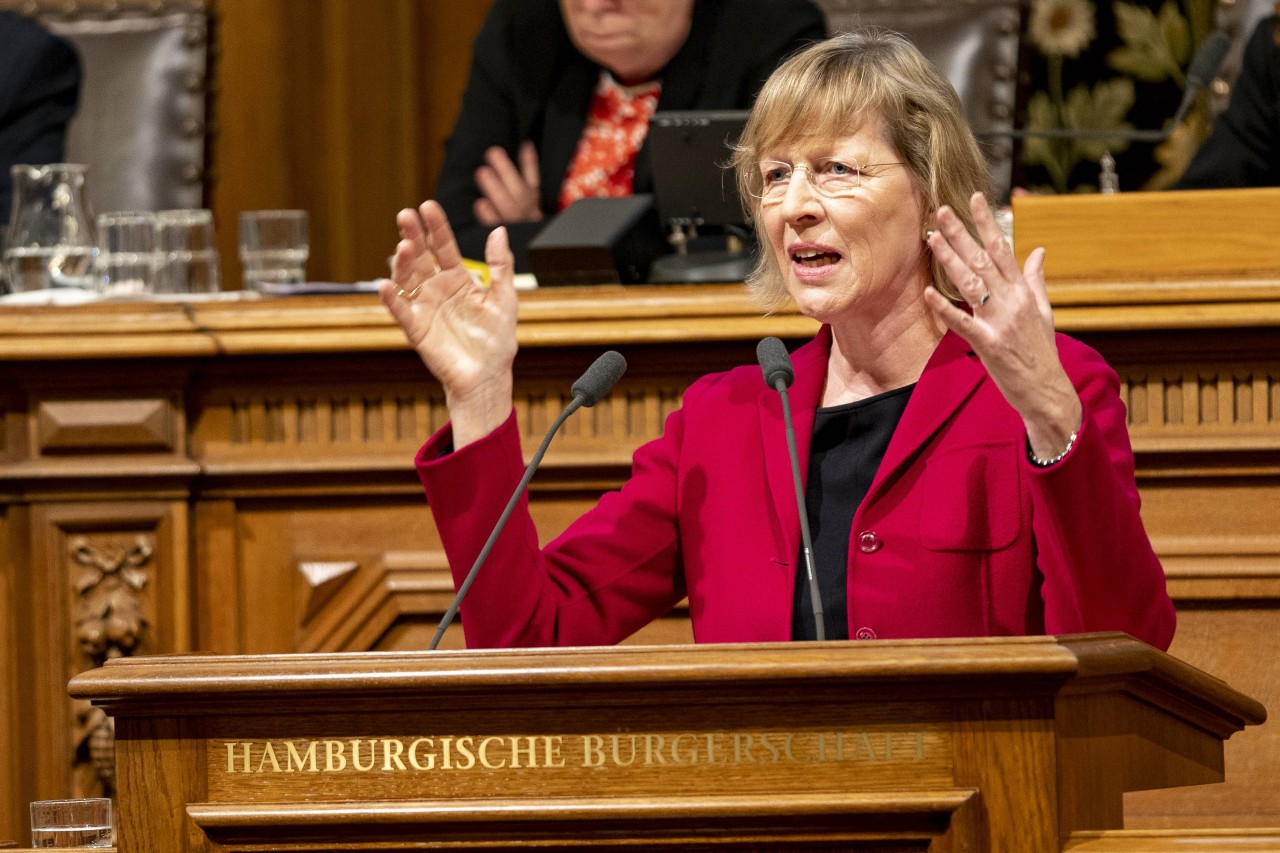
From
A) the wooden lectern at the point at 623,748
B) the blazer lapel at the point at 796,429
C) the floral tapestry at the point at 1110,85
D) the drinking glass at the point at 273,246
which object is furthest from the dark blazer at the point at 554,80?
the wooden lectern at the point at 623,748

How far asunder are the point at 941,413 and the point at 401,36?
9.12 ft

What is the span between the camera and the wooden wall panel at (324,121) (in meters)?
4.05

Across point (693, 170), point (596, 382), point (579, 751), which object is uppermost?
point (693, 170)

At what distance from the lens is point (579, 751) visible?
1116 mm

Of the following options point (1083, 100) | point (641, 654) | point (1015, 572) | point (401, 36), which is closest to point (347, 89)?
point (401, 36)

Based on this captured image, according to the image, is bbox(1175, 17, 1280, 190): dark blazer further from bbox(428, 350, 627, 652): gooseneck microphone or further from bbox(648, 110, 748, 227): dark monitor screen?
bbox(428, 350, 627, 652): gooseneck microphone

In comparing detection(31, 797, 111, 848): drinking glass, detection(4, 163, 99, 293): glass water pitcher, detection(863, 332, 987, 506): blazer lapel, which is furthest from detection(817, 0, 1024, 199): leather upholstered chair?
detection(31, 797, 111, 848): drinking glass

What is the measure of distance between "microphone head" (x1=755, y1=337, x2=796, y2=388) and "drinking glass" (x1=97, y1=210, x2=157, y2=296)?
138cm

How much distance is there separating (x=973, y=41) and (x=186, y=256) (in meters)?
1.56

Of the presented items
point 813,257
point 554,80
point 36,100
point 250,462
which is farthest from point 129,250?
point 813,257

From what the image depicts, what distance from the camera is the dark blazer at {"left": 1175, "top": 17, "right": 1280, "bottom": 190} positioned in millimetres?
3035

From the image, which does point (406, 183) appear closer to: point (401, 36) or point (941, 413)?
point (401, 36)

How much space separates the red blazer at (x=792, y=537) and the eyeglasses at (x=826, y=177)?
17cm

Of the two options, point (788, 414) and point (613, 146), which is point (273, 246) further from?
point (788, 414)
